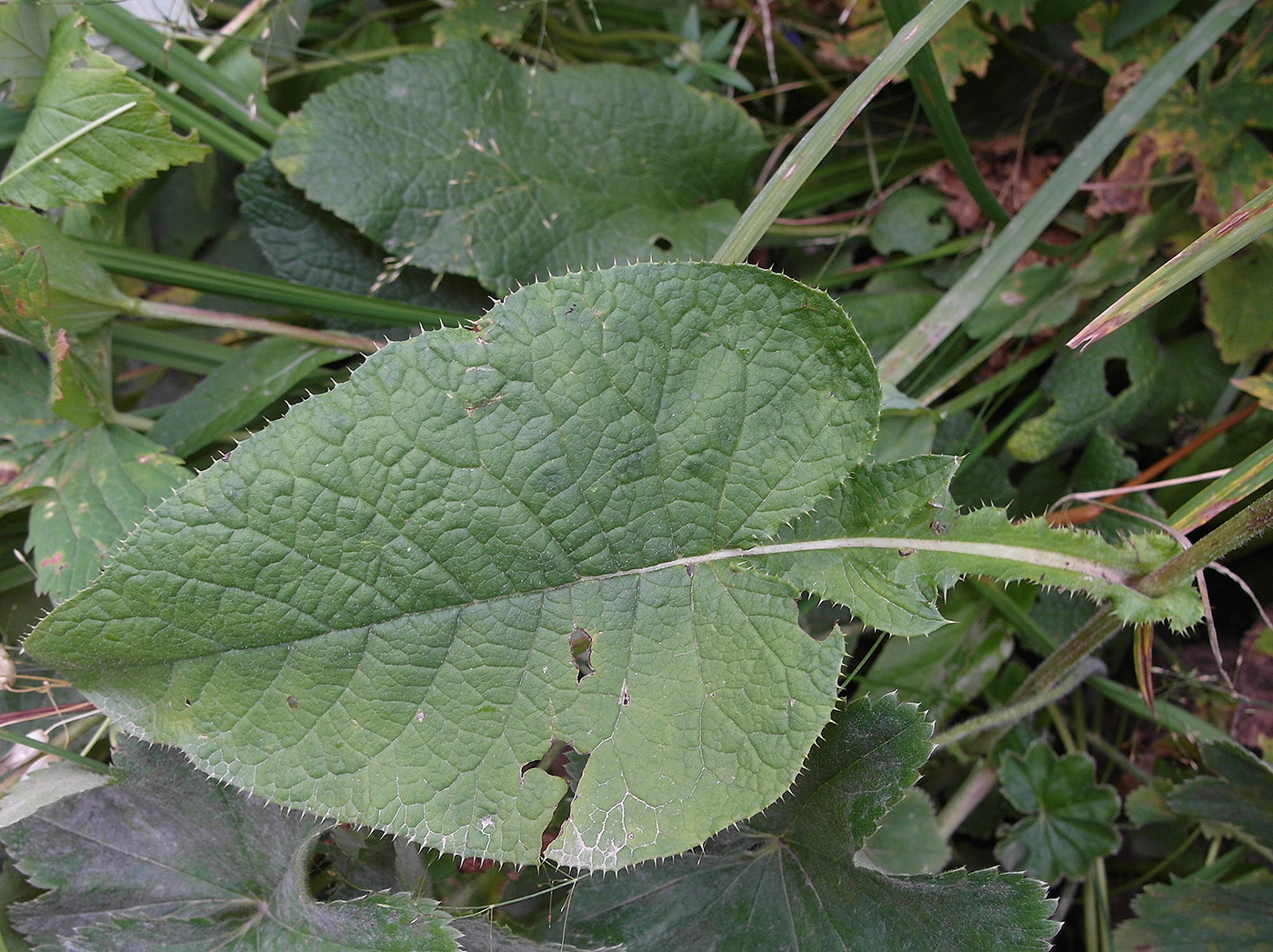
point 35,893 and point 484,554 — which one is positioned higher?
A: point 484,554

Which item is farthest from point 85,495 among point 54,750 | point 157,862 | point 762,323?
point 762,323

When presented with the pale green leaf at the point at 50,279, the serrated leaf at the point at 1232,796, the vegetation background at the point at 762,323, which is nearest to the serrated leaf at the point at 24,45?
the vegetation background at the point at 762,323

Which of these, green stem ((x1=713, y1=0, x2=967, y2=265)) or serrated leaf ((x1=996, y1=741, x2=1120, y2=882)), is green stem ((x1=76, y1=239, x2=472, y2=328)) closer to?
green stem ((x1=713, y1=0, x2=967, y2=265))

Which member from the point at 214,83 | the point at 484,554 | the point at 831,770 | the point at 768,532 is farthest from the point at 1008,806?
the point at 214,83

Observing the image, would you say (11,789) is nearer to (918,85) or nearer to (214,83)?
(214,83)

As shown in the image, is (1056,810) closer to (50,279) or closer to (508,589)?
(508,589)

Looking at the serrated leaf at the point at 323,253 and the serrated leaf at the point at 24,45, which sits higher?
the serrated leaf at the point at 24,45

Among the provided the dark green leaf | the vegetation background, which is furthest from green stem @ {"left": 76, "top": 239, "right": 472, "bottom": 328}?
the dark green leaf

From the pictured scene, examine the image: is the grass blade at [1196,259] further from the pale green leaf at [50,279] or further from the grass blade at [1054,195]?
the pale green leaf at [50,279]
